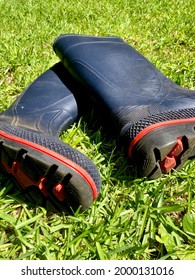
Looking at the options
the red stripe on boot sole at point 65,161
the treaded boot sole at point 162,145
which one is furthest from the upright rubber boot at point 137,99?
the red stripe on boot sole at point 65,161

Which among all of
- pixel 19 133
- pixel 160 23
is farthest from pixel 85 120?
pixel 160 23

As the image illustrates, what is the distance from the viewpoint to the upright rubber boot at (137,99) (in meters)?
1.14

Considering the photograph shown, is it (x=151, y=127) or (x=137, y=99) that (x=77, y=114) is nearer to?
(x=137, y=99)

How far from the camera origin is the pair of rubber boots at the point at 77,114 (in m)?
1.07

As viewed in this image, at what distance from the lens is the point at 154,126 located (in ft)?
3.77

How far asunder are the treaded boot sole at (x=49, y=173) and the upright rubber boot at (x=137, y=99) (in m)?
0.23

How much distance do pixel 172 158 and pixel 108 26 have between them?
5.46 ft

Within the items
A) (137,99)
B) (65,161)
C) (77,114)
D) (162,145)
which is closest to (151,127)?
(162,145)

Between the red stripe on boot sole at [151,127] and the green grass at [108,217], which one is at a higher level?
the red stripe on boot sole at [151,127]

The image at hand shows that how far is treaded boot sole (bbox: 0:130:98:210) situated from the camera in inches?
40.9

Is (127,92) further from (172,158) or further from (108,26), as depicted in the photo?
→ (108,26)

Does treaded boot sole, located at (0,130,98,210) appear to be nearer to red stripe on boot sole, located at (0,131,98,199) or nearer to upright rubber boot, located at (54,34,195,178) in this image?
red stripe on boot sole, located at (0,131,98,199)

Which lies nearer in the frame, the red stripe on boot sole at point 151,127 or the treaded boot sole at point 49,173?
the treaded boot sole at point 49,173

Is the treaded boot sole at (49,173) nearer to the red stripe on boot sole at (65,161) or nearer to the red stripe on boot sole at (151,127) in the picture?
the red stripe on boot sole at (65,161)
